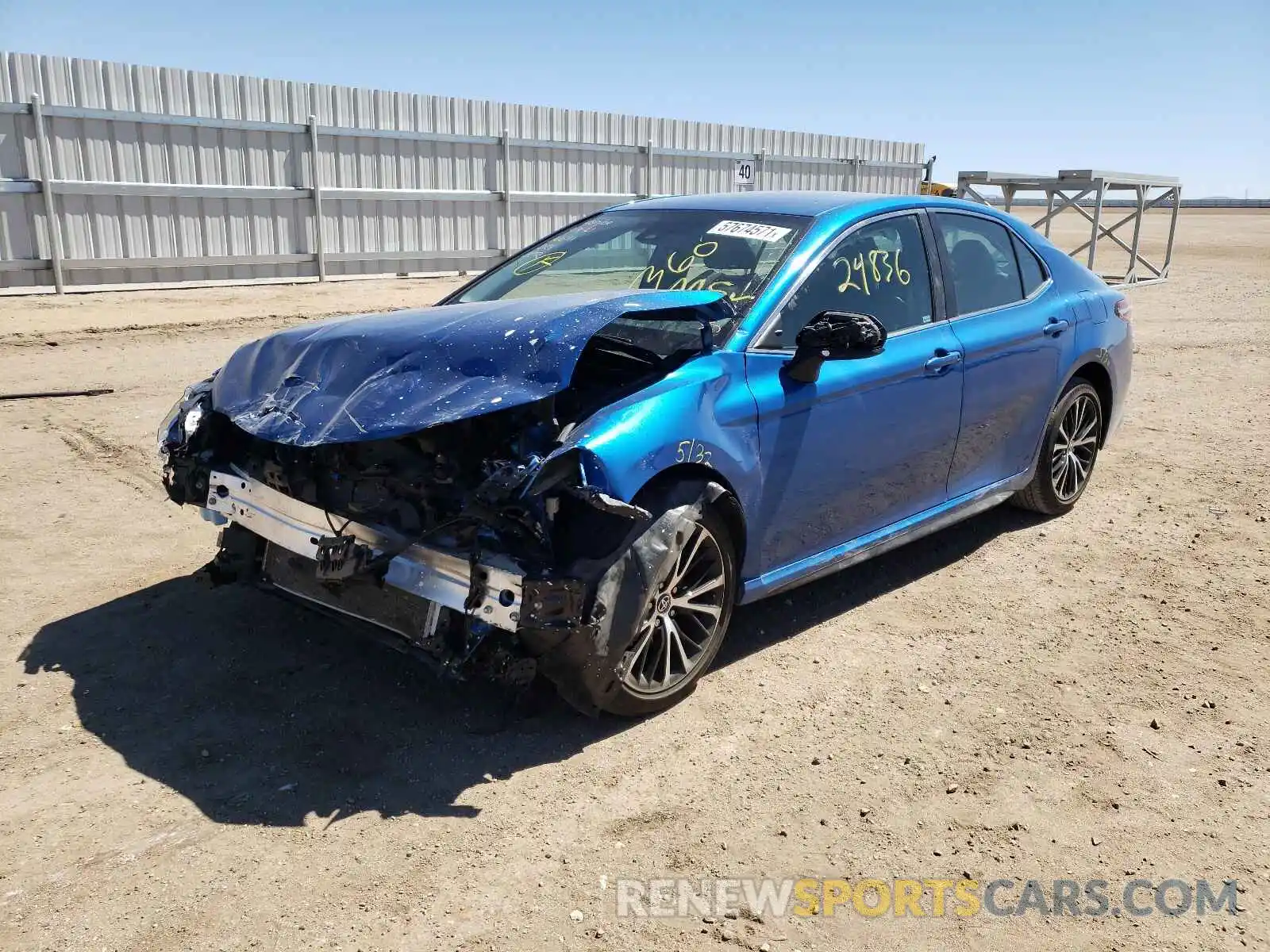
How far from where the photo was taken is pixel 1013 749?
11.7 ft

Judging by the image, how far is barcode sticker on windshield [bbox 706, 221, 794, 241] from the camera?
14.2 ft

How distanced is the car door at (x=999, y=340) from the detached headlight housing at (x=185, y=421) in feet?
10.4

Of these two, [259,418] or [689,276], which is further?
[689,276]

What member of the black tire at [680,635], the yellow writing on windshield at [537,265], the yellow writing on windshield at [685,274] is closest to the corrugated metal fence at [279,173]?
the yellow writing on windshield at [537,265]

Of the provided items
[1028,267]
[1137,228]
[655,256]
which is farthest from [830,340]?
[1137,228]

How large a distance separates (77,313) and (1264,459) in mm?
11471

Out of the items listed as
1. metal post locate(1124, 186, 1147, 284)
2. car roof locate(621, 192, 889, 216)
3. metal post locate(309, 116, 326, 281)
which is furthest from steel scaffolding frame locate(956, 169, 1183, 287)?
car roof locate(621, 192, 889, 216)

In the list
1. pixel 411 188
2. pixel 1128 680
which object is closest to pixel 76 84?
pixel 411 188

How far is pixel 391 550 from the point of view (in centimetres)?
335

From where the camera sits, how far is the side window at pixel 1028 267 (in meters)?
5.44

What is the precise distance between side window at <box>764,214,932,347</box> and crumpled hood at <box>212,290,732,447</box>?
38 centimetres

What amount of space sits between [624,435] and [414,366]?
0.74 meters

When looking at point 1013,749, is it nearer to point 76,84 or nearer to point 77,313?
point 77,313

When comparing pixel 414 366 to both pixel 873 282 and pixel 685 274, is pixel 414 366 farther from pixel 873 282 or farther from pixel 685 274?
pixel 873 282
